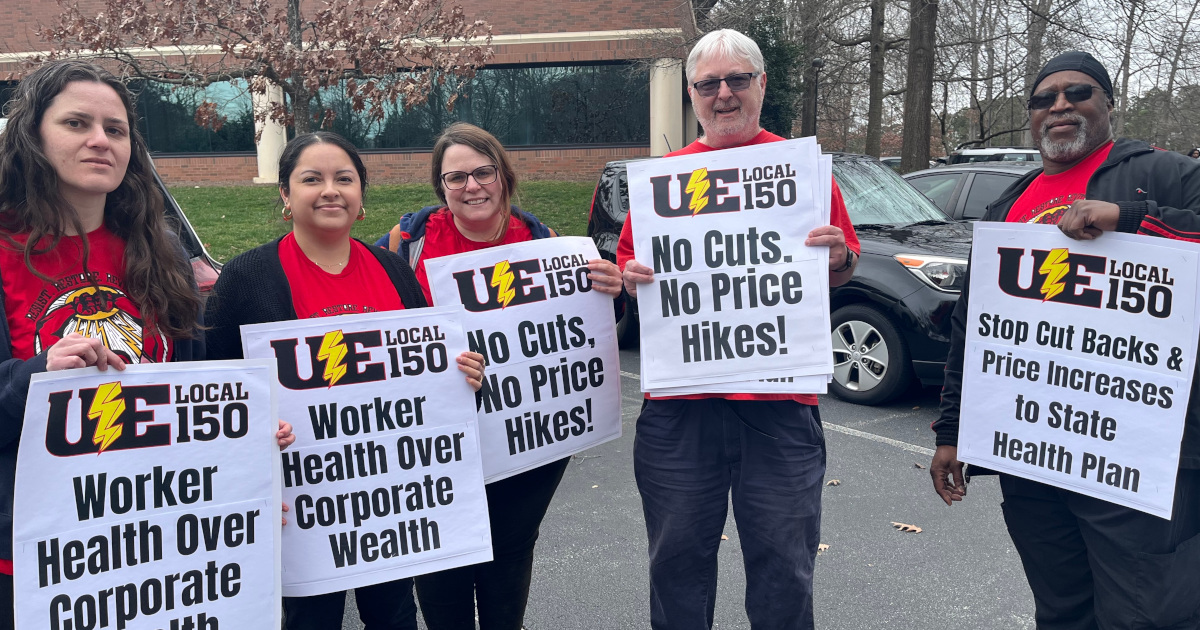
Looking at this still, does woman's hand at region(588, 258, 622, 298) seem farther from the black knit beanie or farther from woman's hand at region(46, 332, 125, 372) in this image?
woman's hand at region(46, 332, 125, 372)

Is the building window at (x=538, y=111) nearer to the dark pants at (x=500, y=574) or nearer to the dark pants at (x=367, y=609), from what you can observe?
the dark pants at (x=500, y=574)

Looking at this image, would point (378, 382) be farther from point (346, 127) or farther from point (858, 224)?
point (346, 127)

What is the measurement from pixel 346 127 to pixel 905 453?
19354 millimetres

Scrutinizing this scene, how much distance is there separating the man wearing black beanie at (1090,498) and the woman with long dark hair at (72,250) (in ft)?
7.69

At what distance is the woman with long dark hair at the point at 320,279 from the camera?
93.0 inches

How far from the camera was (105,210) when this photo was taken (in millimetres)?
2107

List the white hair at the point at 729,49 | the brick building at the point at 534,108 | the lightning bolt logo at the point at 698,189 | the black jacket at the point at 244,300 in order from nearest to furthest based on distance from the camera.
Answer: the black jacket at the point at 244,300
the white hair at the point at 729,49
the lightning bolt logo at the point at 698,189
the brick building at the point at 534,108

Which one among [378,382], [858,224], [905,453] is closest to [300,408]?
[378,382]

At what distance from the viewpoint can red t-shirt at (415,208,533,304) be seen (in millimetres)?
2850

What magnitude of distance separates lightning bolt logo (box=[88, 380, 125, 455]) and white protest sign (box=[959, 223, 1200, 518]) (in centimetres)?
234

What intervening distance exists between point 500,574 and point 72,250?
1.60 meters

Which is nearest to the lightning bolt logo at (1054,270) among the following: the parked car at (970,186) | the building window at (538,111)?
the parked car at (970,186)

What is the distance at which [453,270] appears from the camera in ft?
8.95

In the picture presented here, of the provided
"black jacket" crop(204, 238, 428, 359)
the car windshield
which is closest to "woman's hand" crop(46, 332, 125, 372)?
"black jacket" crop(204, 238, 428, 359)
